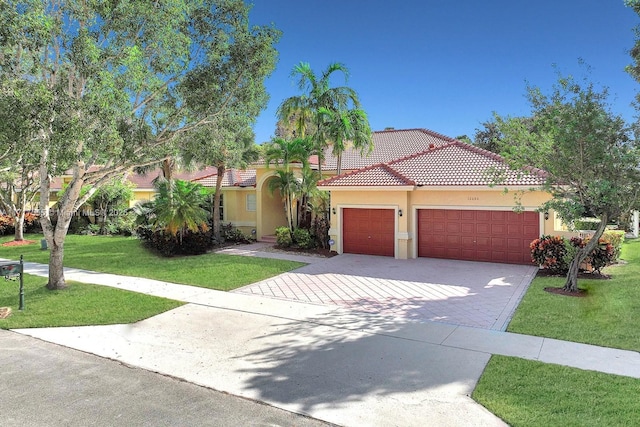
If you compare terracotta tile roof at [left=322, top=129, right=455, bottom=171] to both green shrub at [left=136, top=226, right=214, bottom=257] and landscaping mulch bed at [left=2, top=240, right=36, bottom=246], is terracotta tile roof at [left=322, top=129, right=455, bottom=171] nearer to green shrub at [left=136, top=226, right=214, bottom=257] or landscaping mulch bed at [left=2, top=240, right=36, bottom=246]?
green shrub at [left=136, top=226, right=214, bottom=257]

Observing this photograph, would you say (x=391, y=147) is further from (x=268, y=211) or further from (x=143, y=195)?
(x=143, y=195)

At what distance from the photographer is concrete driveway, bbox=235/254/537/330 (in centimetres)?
966

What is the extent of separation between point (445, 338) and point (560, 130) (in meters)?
5.94

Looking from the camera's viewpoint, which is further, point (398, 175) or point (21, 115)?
point (398, 175)

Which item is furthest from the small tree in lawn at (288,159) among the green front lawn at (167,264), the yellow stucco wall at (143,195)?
the yellow stucco wall at (143,195)

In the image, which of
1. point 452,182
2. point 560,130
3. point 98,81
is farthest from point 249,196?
point 560,130

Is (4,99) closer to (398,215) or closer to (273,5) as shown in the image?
(273,5)

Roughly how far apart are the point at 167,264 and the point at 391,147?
1614 centimetres

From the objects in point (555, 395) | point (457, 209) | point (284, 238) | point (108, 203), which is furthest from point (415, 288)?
point (108, 203)

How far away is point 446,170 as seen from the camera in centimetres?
1752

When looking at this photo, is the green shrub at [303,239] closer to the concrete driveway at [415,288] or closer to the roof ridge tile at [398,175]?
the concrete driveway at [415,288]

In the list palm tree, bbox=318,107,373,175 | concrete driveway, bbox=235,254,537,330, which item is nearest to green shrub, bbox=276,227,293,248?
concrete driveway, bbox=235,254,537,330

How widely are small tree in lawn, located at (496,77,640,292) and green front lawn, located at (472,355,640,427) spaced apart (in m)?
5.32

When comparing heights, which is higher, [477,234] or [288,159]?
[288,159]
